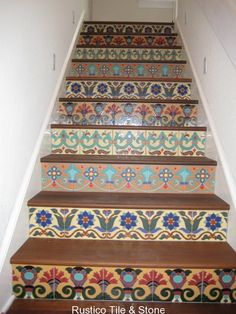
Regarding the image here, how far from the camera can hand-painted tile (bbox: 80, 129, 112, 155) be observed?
2.07 meters

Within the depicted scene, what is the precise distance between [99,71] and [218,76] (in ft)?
3.96

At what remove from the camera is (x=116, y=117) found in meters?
2.30

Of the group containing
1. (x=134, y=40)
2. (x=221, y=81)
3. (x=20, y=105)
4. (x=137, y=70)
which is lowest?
(x=20, y=105)

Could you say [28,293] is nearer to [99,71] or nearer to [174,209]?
[174,209]

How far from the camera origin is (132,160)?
1.88 meters

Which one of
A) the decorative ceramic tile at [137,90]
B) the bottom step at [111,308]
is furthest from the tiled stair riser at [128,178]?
the decorative ceramic tile at [137,90]

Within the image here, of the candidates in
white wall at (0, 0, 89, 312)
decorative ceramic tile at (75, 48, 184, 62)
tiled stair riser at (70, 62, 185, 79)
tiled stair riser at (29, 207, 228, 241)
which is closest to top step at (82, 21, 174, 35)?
decorative ceramic tile at (75, 48, 184, 62)

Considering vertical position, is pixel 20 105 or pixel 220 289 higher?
pixel 20 105

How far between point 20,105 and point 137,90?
47.0 inches

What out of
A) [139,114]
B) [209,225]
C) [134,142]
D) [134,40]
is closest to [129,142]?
[134,142]

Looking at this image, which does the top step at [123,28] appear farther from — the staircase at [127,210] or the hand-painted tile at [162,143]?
the hand-painted tile at [162,143]

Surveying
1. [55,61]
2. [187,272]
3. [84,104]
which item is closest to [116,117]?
[84,104]

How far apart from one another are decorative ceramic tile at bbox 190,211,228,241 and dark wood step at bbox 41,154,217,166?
13.1 inches

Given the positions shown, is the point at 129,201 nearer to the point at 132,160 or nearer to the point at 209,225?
the point at 132,160
